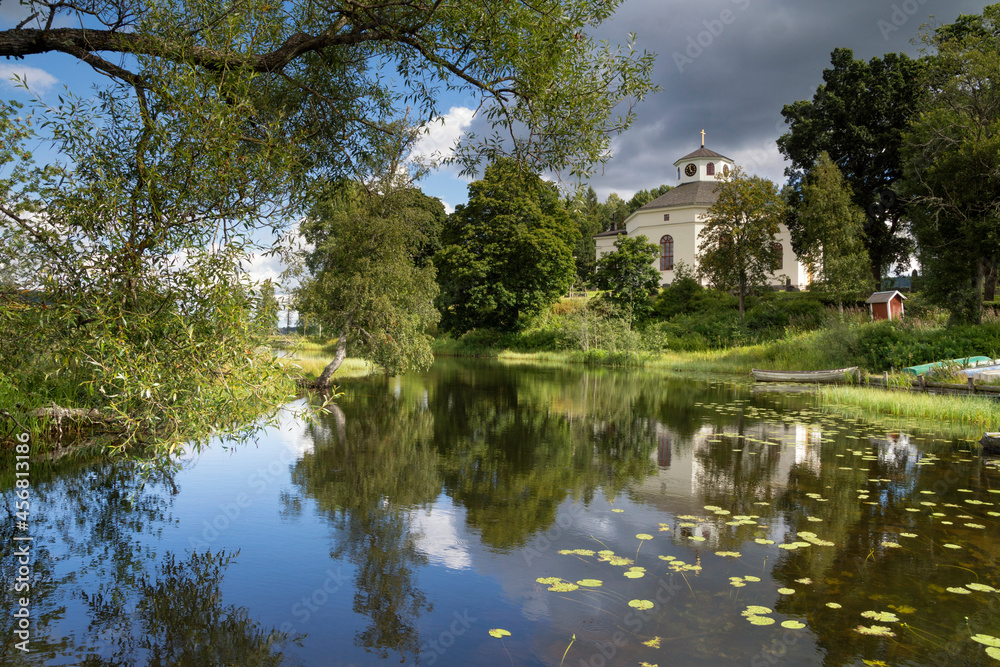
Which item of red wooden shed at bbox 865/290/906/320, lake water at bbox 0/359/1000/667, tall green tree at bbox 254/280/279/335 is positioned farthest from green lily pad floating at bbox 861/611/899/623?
red wooden shed at bbox 865/290/906/320

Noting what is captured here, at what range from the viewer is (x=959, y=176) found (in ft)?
82.3

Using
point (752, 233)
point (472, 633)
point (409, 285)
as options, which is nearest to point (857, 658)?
point (472, 633)

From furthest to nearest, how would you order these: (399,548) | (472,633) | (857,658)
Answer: (399,548) < (472,633) < (857,658)

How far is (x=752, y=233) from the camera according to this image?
36.4m

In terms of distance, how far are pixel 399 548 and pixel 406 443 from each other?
567 cm

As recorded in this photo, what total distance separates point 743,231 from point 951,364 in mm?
19999

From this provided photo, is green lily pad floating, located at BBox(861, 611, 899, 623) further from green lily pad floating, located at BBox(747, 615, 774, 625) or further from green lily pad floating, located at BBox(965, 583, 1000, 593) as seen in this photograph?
green lily pad floating, located at BBox(965, 583, 1000, 593)

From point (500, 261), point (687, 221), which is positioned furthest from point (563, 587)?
point (687, 221)

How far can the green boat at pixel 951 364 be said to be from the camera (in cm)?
1833

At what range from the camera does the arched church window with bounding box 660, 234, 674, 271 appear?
182ft

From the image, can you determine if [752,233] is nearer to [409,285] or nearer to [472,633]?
[409,285]

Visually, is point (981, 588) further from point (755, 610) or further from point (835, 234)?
point (835, 234)

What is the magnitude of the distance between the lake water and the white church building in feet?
143

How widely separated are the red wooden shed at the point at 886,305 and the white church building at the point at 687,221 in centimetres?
2084
